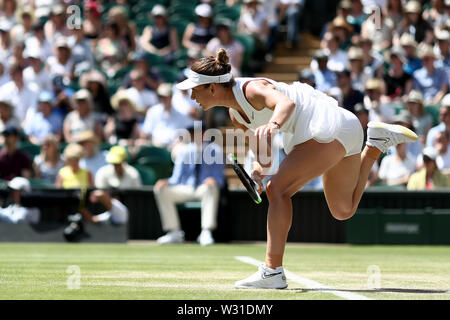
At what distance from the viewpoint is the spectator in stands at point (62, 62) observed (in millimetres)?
16797

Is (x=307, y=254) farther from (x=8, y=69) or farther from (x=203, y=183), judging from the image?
(x=8, y=69)

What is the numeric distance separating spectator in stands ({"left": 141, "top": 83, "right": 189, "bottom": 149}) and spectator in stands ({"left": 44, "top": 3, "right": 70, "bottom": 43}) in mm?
3714

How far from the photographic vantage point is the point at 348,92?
1442 centimetres

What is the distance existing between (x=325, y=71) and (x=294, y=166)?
9074 millimetres

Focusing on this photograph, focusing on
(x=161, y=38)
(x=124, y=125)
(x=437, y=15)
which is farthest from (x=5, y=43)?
(x=437, y=15)

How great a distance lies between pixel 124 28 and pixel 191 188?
17.0ft

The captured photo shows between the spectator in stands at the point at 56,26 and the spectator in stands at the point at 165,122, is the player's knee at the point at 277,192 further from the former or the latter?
the spectator in stands at the point at 56,26

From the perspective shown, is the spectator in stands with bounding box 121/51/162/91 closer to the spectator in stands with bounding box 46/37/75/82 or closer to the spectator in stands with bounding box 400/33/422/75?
the spectator in stands with bounding box 46/37/75/82

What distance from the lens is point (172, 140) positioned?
48.9 feet

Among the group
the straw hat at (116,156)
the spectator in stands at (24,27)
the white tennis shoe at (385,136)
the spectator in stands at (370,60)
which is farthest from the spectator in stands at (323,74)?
the white tennis shoe at (385,136)

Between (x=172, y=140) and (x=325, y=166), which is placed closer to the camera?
(x=325, y=166)

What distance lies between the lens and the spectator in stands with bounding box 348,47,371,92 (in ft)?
49.1

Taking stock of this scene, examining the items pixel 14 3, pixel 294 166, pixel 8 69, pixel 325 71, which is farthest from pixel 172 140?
pixel 294 166

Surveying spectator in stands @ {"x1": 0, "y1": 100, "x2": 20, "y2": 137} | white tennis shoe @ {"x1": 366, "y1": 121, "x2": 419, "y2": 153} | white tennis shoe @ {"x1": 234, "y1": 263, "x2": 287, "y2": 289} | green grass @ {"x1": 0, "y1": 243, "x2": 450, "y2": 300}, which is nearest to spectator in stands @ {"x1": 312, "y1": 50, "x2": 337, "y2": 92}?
green grass @ {"x1": 0, "y1": 243, "x2": 450, "y2": 300}
